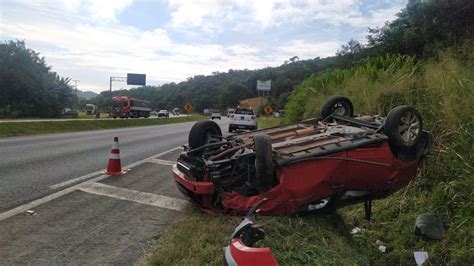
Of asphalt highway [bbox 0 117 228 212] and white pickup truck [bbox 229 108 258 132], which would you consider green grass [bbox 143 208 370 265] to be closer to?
asphalt highway [bbox 0 117 228 212]

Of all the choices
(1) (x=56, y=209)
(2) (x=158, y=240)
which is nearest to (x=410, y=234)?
(2) (x=158, y=240)

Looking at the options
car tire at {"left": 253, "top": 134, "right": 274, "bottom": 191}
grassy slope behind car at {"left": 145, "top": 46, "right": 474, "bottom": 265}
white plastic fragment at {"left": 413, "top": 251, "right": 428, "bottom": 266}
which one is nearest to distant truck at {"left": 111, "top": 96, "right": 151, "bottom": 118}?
grassy slope behind car at {"left": 145, "top": 46, "right": 474, "bottom": 265}

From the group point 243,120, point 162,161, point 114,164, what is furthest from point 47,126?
point 114,164

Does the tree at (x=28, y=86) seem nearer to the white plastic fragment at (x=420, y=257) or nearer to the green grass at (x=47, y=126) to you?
the green grass at (x=47, y=126)

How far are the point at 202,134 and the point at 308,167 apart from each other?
2.08 meters

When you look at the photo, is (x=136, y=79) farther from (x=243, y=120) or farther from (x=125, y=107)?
(x=243, y=120)

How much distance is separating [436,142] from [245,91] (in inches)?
4228

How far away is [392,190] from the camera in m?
5.53

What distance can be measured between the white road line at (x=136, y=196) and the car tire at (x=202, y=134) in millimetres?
851

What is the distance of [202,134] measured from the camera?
6.38 meters

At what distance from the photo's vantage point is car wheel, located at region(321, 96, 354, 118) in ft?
24.0

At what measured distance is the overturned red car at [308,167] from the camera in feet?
15.4

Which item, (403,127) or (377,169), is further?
(403,127)

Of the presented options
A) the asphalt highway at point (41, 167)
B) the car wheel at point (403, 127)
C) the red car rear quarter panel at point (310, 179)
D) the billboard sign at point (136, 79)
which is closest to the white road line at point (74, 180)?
the asphalt highway at point (41, 167)
